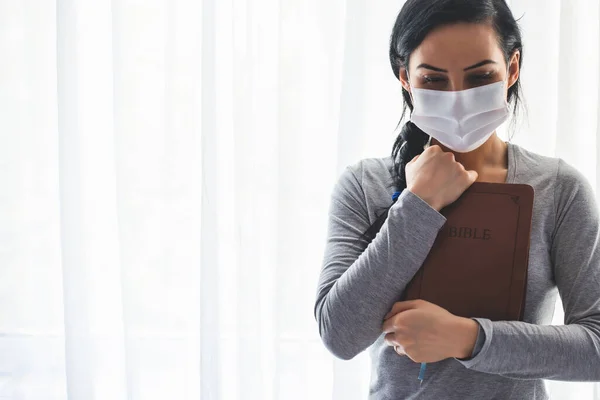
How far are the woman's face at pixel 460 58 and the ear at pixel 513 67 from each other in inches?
1.7

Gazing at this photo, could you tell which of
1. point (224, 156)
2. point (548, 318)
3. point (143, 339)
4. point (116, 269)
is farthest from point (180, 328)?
point (548, 318)

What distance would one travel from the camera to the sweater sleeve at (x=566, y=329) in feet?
2.84

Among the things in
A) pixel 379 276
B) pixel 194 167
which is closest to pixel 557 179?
pixel 379 276

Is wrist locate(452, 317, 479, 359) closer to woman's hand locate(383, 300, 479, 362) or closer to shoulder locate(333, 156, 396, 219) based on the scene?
woman's hand locate(383, 300, 479, 362)

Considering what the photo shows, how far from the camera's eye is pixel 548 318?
0.99 metres

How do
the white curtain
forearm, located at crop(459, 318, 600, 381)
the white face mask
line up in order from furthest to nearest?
the white curtain
the white face mask
forearm, located at crop(459, 318, 600, 381)

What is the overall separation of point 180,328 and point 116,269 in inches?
9.6

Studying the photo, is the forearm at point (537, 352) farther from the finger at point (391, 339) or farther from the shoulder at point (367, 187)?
the shoulder at point (367, 187)

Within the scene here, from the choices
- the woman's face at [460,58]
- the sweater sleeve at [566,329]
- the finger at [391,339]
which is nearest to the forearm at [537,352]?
the sweater sleeve at [566,329]

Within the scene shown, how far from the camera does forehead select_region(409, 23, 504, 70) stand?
3.11 ft

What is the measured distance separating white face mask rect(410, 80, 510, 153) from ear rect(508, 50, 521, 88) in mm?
50

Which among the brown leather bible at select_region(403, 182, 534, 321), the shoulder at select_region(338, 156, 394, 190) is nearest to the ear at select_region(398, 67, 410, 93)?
the shoulder at select_region(338, 156, 394, 190)

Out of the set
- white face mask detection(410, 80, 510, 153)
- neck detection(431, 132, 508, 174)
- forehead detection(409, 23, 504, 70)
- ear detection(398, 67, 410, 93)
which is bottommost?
neck detection(431, 132, 508, 174)

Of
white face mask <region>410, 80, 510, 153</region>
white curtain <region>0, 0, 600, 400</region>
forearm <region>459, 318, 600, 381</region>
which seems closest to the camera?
forearm <region>459, 318, 600, 381</region>
